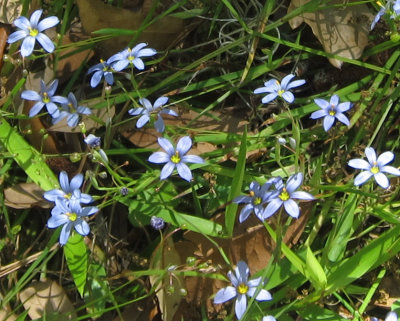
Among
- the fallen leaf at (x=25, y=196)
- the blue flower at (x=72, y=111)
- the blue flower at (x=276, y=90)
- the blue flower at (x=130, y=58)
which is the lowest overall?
the fallen leaf at (x=25, y=196)

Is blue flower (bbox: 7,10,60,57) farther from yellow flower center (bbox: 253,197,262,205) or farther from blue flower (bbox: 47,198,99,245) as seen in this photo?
yellow flower center (bbox: 253,197,262,205)

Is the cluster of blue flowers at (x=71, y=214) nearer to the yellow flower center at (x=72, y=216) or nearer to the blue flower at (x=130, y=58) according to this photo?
the yellow flower center at (x=72, y=216)

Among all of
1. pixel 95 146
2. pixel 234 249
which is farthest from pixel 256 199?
pixel 95 146

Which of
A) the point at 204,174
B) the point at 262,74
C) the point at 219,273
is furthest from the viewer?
the point at 262,74

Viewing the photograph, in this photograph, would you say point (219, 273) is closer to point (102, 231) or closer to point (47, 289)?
point (102, 231)

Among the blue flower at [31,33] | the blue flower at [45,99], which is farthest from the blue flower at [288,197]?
the blue flower at [31,33]

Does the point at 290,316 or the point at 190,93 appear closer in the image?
the point at 290,316

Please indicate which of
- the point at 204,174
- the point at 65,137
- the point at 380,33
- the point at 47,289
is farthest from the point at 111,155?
the point at 380,33
